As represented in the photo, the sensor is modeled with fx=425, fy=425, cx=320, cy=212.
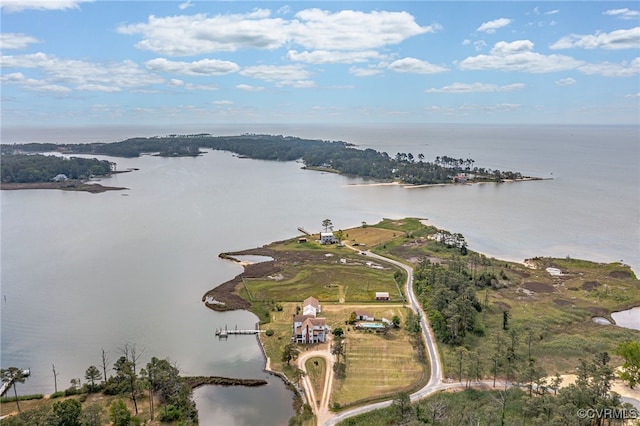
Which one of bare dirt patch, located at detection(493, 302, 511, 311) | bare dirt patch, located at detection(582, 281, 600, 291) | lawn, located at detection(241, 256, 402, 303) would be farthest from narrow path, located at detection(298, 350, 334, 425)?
bare dirt patch, located at detection(582, 281, 600, 291)

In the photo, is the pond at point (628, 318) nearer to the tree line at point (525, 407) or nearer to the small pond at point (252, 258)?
the tree line at point (525, 407)

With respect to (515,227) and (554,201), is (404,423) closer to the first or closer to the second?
(515,227)

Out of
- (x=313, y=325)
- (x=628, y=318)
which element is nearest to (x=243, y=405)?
(x=313, y=325)

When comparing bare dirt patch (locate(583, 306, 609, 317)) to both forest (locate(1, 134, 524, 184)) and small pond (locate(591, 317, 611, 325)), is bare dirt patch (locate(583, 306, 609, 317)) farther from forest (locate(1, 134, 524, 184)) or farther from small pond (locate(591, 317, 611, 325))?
forest (locate(1, 134, 524, 184))

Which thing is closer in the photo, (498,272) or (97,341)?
(97,341)

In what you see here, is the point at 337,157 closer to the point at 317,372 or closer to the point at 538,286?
the point at 538,286

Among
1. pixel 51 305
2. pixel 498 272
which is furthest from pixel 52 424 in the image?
pixel 498 272

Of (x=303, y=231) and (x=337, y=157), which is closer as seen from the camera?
(x=303, y=231)
